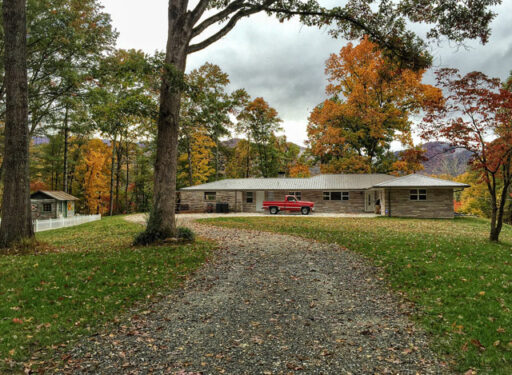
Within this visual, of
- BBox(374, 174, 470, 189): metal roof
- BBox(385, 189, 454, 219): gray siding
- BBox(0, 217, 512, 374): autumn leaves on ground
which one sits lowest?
BBox(0, 217, 512, 374): autumn leaves on ground

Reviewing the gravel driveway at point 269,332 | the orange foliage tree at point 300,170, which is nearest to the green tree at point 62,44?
the gravel driveway at point 269,332

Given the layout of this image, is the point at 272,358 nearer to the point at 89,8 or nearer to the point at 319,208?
the point at 89,8

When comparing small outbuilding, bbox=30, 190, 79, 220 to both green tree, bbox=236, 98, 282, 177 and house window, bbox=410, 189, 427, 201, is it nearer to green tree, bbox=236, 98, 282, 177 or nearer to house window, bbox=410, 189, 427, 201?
green tree, bbox=236, 98, 282, 177

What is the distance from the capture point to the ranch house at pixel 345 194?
74.4ft

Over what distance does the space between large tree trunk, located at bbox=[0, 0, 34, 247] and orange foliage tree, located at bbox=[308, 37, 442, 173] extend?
2681 cm

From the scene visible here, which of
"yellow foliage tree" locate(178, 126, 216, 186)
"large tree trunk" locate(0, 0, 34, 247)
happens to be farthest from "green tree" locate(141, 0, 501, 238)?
"yellow foliage tree" locate(178, 126, 216, 186)

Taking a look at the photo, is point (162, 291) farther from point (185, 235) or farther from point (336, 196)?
point (336, 196)

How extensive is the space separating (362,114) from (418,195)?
1087cm

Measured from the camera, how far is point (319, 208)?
1093 inches

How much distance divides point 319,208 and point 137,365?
25.7 m

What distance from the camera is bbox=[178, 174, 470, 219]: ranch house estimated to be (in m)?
22.7

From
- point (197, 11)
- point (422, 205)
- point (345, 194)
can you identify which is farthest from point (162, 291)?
point (345, 194)

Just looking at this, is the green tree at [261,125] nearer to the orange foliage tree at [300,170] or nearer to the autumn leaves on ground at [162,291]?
the orange foliage tree at [300,170]

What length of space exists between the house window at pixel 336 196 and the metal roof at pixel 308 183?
0.78m
